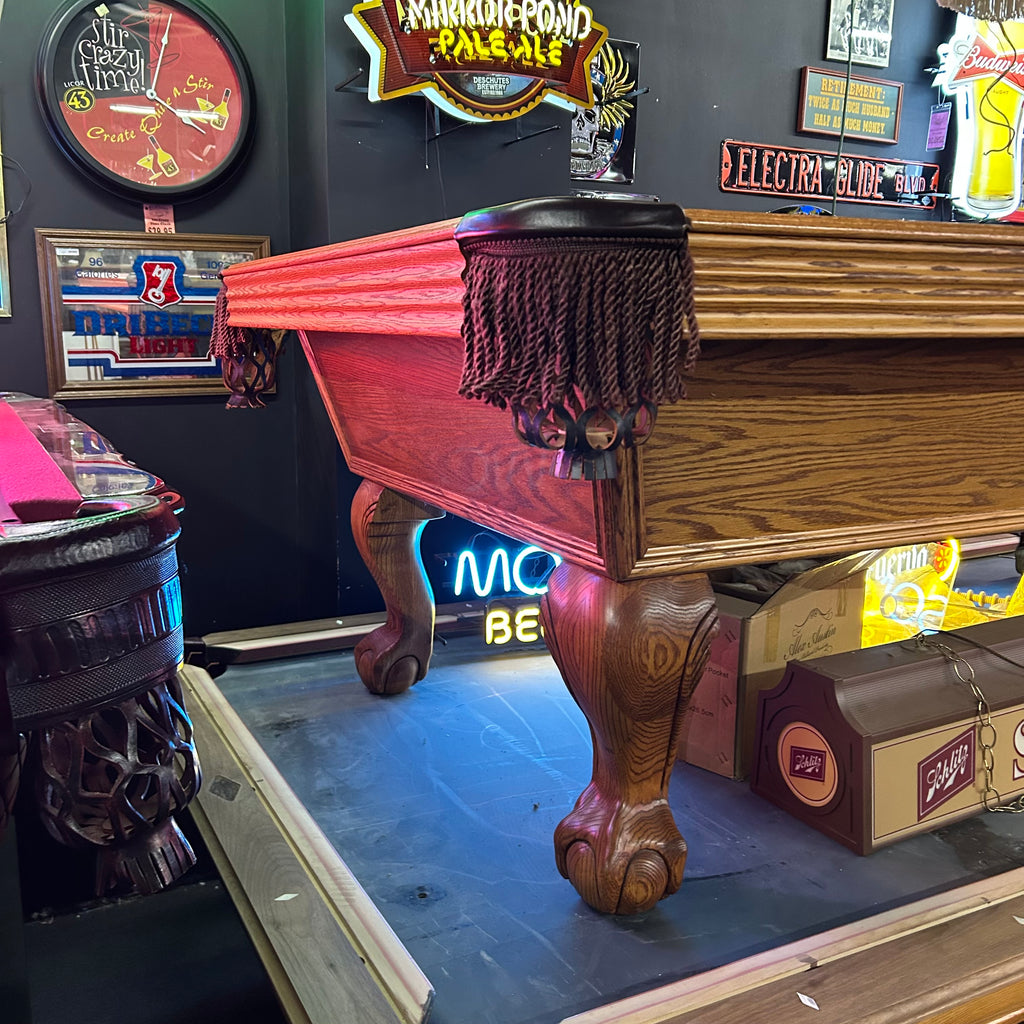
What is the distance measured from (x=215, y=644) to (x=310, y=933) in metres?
1.12

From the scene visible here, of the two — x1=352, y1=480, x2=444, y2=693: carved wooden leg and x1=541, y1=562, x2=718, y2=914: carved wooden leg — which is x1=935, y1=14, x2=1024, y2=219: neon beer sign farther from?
x1=541, y1=562, x2=718, y2=914: carved wooden leg

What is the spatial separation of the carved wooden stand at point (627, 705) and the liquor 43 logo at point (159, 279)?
2.16m

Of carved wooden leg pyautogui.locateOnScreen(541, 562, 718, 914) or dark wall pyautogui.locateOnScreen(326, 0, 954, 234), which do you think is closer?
carved wooden leg pyautogui.locateOnScreen(541, 562, 718, 914)

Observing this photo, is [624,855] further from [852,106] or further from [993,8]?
[852,106]

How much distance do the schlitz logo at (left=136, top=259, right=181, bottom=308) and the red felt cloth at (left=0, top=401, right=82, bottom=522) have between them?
1990 millimetres

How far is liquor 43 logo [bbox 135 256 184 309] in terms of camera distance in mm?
2820

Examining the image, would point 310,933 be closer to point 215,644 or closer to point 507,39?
point 215,644

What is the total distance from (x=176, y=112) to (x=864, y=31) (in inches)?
118

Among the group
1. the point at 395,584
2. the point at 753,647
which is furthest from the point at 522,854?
the point at 395,584

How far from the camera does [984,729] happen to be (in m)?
1.47

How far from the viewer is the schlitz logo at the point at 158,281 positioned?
2822 millimetres

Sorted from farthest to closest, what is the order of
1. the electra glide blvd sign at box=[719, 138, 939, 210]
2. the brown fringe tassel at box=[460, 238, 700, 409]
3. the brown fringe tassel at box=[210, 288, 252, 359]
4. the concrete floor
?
1. the electra glide blvd sign at box=[719, 138, 939, 210]
2. the brown fringe tassel at box=[210, 288, 252, 359]
3. the concrete floor
4. the brown fringe tassel at box=[460, 238, 700, 409]

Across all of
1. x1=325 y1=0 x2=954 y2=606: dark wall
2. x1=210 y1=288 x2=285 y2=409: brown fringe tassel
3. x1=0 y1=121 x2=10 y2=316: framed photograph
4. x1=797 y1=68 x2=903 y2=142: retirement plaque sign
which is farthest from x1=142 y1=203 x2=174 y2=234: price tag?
x1=797 y1=68 x2=903 y2=142: retirement plaque sign

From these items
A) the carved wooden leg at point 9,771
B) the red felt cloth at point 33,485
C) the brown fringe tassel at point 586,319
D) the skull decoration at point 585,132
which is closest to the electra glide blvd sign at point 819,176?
the skull decoration at point 585,132
